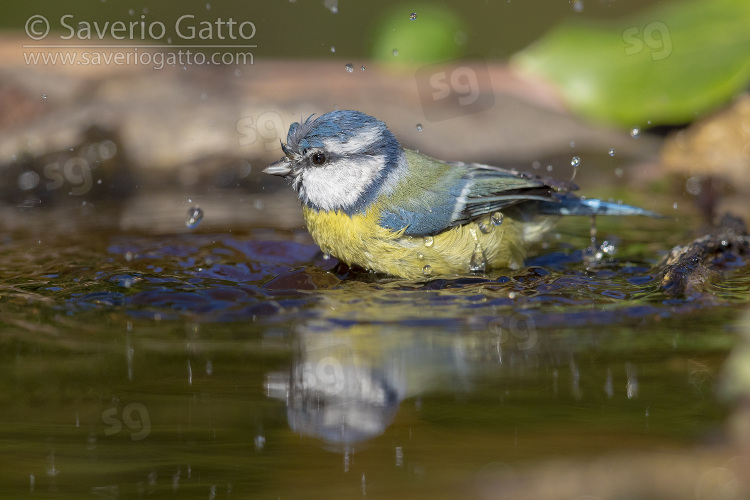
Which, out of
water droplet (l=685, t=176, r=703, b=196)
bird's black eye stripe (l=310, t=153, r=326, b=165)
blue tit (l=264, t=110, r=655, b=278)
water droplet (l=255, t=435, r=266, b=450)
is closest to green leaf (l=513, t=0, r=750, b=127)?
water droplet (l=685, t=176, r=703, b=196)

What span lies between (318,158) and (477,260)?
0.81 metres

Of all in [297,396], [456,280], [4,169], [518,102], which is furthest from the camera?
[518,102]

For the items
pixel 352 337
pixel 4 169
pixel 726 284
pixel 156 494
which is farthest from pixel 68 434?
pixel 4 169

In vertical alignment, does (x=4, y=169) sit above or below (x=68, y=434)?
above

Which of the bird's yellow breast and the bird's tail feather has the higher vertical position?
the bird's tail feather

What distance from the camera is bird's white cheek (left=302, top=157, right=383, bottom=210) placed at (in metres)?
3.47

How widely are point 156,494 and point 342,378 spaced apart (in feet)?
2.27

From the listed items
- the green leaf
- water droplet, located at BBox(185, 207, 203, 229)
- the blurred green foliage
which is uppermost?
the blurred green foliage

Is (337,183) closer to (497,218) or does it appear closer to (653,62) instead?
(497,218)

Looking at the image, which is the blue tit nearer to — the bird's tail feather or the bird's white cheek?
the bird's white cheek

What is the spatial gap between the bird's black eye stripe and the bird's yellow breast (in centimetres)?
21

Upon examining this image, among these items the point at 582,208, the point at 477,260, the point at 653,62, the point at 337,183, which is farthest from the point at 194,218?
A: the point at 653,62

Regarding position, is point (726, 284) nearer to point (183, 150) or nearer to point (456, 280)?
point (456, 280)

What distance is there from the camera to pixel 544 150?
588 centimetres
